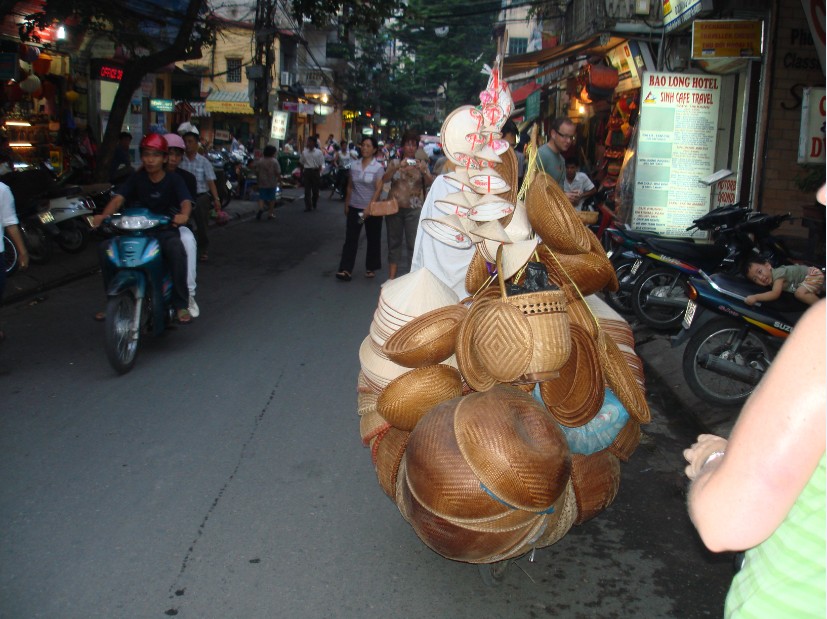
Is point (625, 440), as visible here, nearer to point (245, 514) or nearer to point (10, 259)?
point (245, 514)

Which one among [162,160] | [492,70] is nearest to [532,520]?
[492,70]

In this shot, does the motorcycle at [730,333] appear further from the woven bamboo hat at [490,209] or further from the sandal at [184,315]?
the sandal at [184,315]

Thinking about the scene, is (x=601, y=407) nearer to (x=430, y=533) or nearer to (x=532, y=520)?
(x=532, y=520)

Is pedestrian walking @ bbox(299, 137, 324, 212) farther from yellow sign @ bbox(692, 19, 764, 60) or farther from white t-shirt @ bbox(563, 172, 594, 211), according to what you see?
yellow sign @ bbox(692, 19, 764, 60)

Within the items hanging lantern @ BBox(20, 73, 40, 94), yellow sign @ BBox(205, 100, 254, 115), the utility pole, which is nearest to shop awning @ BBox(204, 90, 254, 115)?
yellow sign @ BBox(205, 100, 254, 115)

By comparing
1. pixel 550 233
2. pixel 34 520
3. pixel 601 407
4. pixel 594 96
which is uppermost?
pixel 594 96

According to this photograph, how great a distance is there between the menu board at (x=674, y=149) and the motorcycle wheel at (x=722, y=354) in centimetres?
427

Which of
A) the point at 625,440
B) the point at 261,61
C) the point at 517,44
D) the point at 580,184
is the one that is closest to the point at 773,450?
the point at 625,440

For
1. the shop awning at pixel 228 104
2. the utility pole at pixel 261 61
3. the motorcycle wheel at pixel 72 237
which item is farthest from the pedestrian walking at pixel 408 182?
the shop awning at pixel 228 104

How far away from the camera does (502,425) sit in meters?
2.60

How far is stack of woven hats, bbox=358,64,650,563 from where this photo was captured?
2633 mm

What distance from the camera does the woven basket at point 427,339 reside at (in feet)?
9.74

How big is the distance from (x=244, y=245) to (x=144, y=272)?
24.5ft

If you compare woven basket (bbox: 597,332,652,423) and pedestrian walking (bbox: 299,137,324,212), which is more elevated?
pedestrian walking (bbox: 299,137,324,212)
